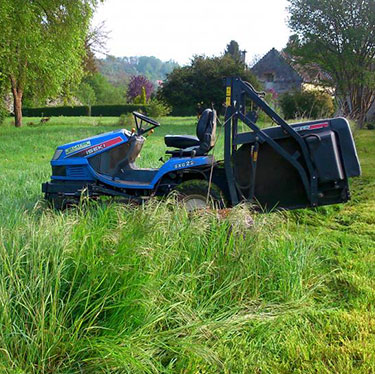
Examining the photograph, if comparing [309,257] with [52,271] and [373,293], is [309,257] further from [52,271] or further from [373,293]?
[52,271]

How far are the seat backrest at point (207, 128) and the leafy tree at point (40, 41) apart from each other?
14456 millimetres

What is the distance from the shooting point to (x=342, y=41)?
20516 millimetres

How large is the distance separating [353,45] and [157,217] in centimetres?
1933

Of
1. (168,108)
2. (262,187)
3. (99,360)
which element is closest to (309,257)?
(262,187)

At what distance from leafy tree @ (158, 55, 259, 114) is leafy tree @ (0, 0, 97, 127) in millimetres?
9890

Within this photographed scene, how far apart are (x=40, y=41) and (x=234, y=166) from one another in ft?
58.6

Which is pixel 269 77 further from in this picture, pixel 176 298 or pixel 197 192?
pixel 176 298

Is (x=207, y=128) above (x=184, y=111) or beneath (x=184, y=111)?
beneath

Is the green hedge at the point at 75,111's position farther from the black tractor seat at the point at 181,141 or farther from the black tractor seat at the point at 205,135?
the black tractor seat at the point at 205,135

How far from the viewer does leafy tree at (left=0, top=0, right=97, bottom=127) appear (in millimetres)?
18516

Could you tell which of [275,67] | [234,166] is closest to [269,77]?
[275,67]

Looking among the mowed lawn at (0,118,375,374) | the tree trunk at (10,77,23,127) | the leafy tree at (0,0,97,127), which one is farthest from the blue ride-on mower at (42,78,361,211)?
the tree trunk at (10,77,23,127)

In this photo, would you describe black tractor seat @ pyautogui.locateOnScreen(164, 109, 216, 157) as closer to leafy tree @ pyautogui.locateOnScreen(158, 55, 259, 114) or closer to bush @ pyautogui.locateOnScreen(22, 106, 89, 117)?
leafy tree @ pyautogui.locateOnScreen(158, 55, 259, 114)

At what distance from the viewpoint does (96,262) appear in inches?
107
